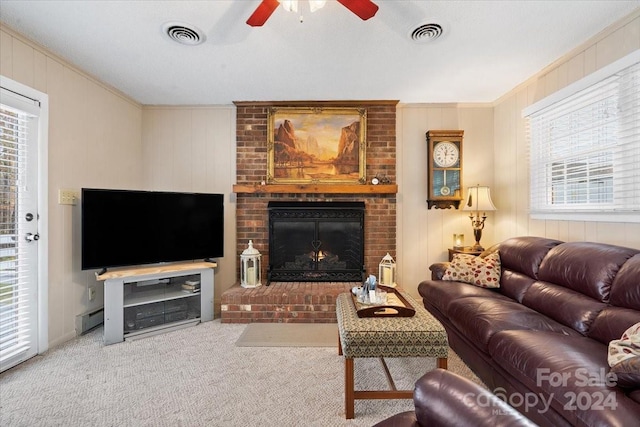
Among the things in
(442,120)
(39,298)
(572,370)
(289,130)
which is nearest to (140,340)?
(39,298)

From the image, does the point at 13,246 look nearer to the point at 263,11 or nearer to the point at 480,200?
the point at 263,11

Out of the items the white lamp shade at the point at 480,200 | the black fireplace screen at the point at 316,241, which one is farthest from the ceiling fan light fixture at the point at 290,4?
the white lamp shade at the point at 480,200

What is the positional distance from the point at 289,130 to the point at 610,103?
2.94 meters

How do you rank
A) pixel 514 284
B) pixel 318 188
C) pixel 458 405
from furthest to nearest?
pixel 318 188
pixel 514 284
pixel 458 405

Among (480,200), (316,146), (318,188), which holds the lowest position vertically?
(480,200)

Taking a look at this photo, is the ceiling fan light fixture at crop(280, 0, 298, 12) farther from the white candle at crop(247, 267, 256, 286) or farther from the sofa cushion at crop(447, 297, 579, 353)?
the white candle at crop(247, 267, 256, 286)

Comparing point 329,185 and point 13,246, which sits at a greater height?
point 329,185

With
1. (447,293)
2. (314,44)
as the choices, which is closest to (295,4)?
(314,44)

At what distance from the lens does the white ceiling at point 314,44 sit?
1901 millimetres

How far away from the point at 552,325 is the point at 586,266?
1.57 ft

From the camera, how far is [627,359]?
3.82 ft

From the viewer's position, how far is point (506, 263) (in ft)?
8.64

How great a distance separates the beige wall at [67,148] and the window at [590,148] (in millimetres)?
4455

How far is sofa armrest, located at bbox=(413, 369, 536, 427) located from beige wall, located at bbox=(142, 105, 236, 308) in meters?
3.00
